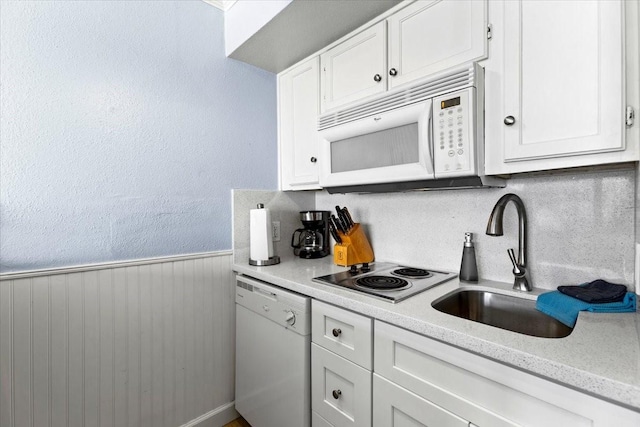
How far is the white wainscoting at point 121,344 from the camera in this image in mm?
1234

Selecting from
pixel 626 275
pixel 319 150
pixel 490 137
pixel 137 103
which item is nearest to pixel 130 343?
pixel 137 103

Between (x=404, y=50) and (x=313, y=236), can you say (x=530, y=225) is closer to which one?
(x=404, y=50)

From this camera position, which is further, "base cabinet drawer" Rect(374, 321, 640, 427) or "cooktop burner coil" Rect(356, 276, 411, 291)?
"cooktop burner coil" Rect(356, 276, 411, 291)

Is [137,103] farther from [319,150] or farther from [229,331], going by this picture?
[229,331]

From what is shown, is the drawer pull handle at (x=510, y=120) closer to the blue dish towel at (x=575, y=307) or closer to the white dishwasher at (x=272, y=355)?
the blue dish towel at (x=575, y=307)

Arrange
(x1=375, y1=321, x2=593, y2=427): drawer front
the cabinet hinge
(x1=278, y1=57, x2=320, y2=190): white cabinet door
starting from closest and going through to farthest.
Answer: (x1=375, y1=321, x2=593, y2=427): drawer front, the cabinet hinge, (x1=278, y1=57, x2=320, y2=190): white cabinet door

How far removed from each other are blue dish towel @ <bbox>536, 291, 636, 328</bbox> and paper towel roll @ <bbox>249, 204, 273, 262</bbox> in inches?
51.9

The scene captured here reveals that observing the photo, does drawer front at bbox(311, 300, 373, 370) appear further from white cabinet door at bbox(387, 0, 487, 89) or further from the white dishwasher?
white cabinet door at bbox(387, 0, 487, 89)

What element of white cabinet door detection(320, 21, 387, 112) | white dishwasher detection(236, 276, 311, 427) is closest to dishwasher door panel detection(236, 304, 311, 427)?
white dishwasher detection(236, 276, 311, 427)

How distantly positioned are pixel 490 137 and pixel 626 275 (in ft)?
2.20

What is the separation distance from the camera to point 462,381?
2.83 feet

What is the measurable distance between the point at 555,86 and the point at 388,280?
938 millimetres

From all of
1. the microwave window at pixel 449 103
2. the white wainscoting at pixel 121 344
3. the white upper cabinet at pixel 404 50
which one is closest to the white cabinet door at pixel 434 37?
the white upper cabinet at pixel 404 50

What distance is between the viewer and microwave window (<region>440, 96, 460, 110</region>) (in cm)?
117
